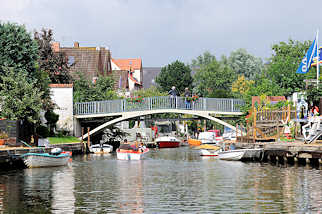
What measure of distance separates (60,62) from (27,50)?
36.7 ft

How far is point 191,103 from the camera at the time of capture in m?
57.8

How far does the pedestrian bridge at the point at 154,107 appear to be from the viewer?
57.5 metres

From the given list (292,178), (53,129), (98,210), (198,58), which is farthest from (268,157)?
(198,58)

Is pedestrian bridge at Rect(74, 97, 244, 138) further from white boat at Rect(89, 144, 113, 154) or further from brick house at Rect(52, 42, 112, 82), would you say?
brick house at Rect(52, 42, 112, 82)

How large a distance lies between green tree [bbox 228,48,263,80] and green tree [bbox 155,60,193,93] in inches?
811

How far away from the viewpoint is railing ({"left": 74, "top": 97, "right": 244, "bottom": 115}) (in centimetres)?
5769

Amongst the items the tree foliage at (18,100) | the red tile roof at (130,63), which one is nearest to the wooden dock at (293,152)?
the tree foliage at (18,100)

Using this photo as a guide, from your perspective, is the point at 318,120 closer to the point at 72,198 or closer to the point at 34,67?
the point at 72,198

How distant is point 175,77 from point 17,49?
198 feet

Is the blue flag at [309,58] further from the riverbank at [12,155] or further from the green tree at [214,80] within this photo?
the green tree at [214,80]

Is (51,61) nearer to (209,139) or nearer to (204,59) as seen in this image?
(209,139)

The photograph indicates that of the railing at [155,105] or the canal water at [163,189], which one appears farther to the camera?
the railing at [155,105]

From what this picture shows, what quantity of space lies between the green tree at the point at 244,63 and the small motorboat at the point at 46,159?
3573 inches

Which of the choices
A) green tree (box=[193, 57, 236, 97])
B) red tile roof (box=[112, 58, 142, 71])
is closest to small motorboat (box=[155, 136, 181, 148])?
green tree (box=[193, 57, 236, 97])
